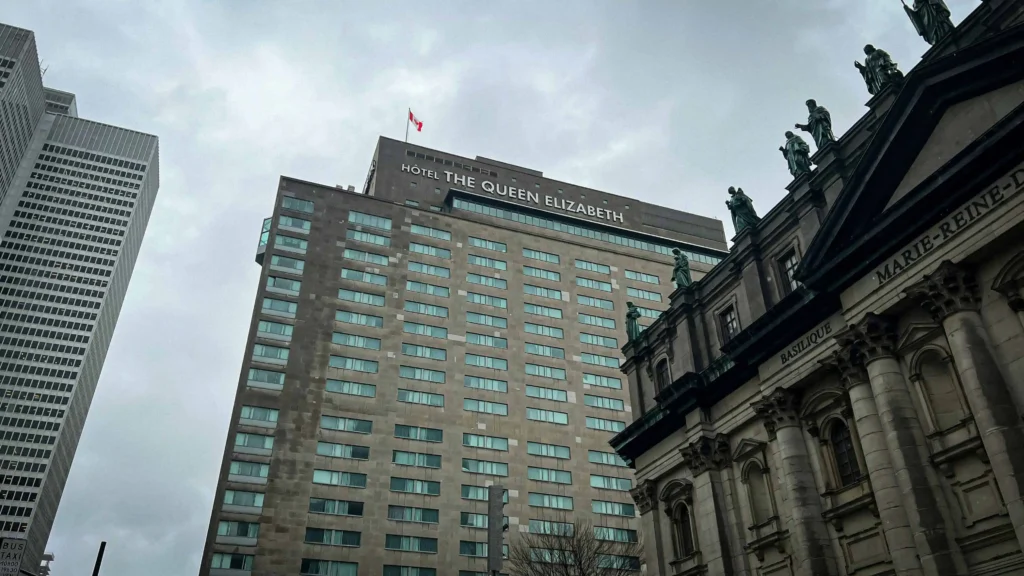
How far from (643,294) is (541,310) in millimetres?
16043

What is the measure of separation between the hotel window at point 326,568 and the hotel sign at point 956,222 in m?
55.8

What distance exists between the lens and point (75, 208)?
197 m

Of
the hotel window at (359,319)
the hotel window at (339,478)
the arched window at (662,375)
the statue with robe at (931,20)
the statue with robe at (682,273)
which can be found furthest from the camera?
the hotel window at (359,319)

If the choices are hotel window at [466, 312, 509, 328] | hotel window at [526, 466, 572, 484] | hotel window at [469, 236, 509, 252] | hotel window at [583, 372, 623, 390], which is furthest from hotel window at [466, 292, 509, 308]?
hotel window at [526, 466, 572, 484]

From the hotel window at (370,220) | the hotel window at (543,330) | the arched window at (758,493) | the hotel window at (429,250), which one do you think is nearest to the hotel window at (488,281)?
the hotel window at (429,250)

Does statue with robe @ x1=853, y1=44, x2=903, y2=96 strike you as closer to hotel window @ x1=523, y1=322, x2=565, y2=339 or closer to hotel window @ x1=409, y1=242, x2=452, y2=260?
hotel window @ x1=523, y1=322, x2=565, y2=339

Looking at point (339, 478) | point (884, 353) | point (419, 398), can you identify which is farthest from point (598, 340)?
point (884, 353)

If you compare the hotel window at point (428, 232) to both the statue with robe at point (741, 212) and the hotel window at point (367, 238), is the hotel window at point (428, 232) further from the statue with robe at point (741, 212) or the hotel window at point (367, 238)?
the statue with robe at point (741, 212)

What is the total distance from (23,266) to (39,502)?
5746 centimetres

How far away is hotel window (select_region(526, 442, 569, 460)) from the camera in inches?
3189

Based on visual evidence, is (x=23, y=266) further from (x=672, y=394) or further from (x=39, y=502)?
(x=672, y=394)

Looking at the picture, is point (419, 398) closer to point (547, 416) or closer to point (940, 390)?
point (547, 416)

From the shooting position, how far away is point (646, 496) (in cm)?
4391

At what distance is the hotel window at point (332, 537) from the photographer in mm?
69312
